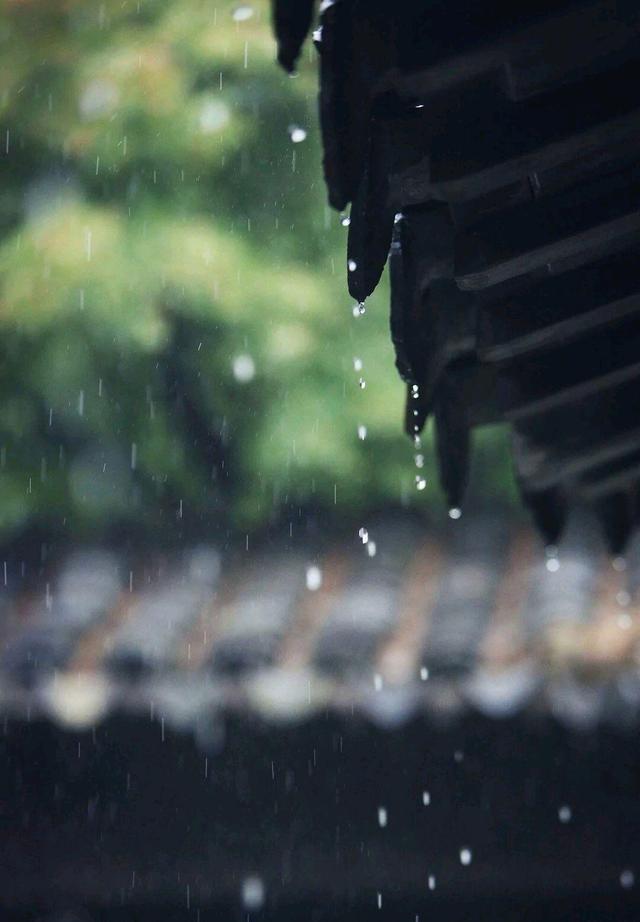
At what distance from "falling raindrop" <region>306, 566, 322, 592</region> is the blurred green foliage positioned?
4.23 ft

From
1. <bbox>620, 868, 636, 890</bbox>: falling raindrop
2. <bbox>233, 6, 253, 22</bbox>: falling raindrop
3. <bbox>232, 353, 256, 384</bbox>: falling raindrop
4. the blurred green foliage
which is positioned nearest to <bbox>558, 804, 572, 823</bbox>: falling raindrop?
<bbox>620, 868, 636, 890</bbox>: falling raindrop

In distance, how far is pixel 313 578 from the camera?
209 inches

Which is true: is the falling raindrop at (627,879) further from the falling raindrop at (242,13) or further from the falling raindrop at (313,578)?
the falling raindrop at (242,13)

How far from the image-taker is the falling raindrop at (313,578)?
5.18m

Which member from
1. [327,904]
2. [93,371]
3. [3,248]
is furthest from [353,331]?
[327,904]

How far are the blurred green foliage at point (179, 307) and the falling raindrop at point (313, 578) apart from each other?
4.23ft

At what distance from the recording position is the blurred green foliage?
6.74 meters

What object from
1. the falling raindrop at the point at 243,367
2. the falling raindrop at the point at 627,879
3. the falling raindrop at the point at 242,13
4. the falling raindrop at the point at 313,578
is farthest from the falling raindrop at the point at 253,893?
the falling raindrop at the point at 242,13

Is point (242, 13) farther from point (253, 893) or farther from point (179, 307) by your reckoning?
point (253, 893)

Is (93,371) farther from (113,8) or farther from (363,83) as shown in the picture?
(363,83)

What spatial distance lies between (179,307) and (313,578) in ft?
6.76

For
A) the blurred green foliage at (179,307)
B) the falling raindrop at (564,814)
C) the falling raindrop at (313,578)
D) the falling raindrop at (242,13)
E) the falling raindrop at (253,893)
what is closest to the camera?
the falling raindrop at (564,814)

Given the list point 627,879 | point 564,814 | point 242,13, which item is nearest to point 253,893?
point 564,814

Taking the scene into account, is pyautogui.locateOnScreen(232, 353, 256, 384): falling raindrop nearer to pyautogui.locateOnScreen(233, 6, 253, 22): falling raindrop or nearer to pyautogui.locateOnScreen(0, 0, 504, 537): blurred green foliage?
pyautogui.locateOnScreen(0, 0, 504, 537): blurred green foliage
